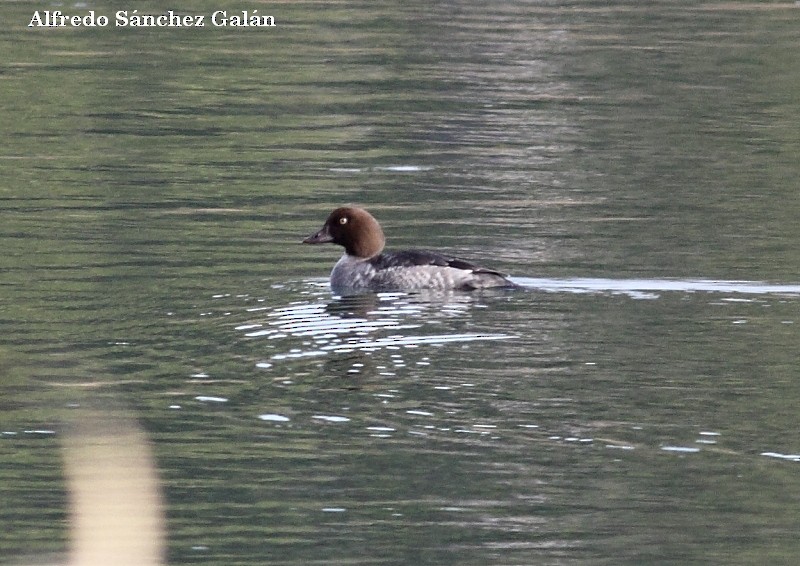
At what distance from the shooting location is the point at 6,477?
8867 mm

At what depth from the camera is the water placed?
8.41 meters

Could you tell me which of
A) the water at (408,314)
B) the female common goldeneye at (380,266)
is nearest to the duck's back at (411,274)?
the female common goldeneye at (380,266)

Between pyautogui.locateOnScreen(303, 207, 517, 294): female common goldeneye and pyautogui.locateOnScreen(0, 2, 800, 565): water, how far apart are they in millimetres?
195

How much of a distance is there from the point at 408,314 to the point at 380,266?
1.36 meters

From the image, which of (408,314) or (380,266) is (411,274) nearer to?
(380,266)

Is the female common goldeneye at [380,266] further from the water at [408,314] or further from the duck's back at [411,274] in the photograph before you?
the water at [408,314]

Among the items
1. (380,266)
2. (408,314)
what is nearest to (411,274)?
(380,266)

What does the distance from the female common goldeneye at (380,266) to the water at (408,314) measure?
0.64 ft

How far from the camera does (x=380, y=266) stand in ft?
46.7

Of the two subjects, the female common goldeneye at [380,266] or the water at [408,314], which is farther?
the female common goldeneye at [380,266]

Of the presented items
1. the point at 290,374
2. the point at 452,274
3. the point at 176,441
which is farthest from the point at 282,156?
the point at 176,441

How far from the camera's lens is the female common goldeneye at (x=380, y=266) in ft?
44.7

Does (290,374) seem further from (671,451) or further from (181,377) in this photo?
(671,451)

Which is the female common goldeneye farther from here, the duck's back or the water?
the water
